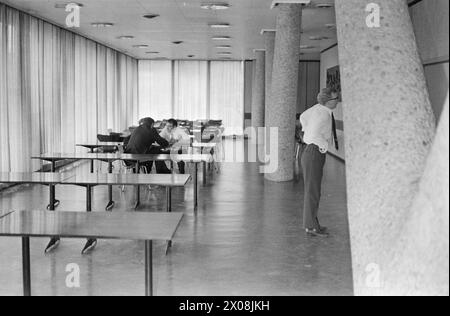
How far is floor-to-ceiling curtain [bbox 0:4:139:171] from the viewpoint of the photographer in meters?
9.88

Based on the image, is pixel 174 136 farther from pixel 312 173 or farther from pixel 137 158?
pixel 312 173

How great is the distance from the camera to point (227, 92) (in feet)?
76.9

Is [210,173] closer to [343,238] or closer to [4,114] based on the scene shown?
[4,114]

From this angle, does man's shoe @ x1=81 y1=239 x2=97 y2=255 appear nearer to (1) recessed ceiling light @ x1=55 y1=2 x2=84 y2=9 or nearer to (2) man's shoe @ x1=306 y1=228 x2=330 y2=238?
(2) man's shoe @ x1=306 y1=228 x2=330 y2=238

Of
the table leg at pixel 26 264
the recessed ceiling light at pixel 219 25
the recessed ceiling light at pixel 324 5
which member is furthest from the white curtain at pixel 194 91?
the table leg at pixel 26 264

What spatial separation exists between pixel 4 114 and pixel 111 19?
10.6 ft

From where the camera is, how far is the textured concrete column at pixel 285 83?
10.1 metres

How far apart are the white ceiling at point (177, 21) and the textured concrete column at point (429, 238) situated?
777 centimetres

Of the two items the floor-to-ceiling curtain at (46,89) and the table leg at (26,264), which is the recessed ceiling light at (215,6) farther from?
the table leg at (26,264)

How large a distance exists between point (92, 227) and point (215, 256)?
188 centimetres

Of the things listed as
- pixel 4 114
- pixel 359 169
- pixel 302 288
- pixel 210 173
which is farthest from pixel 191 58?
pixel 359 169

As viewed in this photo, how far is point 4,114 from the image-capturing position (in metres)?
9.64

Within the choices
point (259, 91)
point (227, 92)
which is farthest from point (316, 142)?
point (227, 92)
